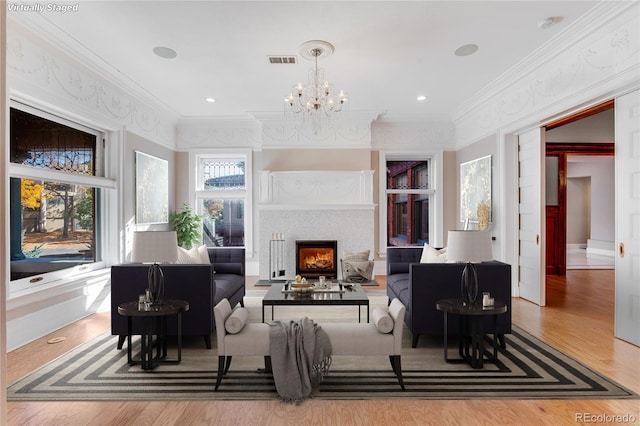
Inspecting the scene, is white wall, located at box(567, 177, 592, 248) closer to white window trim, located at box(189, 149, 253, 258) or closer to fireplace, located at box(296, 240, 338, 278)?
fireplace, located at box(296, 240, 338, 278)

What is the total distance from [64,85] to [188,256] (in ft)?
7.49

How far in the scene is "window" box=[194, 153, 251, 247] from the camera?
7.24 metres

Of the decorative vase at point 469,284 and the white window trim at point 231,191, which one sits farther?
the white window trim at point 231,191

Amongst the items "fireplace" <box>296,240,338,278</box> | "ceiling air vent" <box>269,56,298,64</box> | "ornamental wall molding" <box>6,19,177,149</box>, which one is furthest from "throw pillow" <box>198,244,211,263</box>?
"ceiling air vent" <box>269,56,298,64</box>

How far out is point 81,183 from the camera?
4379 mm

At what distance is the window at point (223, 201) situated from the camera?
23.7ft

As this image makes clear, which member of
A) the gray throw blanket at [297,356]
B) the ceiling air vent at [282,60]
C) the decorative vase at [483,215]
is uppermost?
the ceiling air vent at [282,60]

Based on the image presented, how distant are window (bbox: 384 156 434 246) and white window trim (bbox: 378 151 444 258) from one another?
90mm

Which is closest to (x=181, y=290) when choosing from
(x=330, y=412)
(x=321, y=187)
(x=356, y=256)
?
→ (x=330, y=412)

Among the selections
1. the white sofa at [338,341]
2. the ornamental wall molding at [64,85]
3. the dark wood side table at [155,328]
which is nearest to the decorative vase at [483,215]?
the white sofa at [338,341]

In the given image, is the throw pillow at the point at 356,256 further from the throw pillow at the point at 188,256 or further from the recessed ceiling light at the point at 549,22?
the recessed ceiling light at the point at 549,22

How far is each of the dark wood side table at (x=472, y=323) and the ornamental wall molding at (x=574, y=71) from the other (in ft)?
7.83

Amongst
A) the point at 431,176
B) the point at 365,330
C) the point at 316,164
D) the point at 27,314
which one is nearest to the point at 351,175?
the point at 316,164

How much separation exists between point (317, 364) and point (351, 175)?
4586 millimetres
